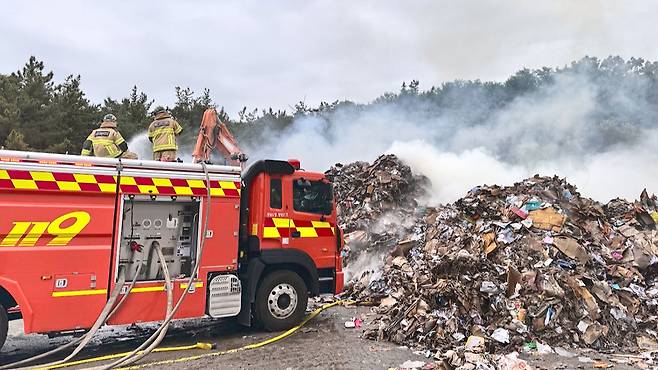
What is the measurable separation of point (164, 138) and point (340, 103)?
16633 mm

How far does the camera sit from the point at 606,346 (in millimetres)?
6328

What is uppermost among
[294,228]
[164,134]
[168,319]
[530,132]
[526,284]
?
[530,132]

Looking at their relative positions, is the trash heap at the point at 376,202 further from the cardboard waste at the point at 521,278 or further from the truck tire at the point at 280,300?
the truck tire at the point at 280,300

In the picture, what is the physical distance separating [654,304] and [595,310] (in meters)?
1.42

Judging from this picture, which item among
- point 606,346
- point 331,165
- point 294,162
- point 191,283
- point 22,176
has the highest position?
point 331,165

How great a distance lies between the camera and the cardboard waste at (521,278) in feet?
20.9

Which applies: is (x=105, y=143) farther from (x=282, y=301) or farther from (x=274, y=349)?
(x=274, y=349)

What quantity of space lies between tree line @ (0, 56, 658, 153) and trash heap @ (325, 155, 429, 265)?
17.0ft

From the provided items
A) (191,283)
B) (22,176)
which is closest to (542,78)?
(191,283)

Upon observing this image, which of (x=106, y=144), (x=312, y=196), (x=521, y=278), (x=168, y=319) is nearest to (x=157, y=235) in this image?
(x=168, y=319)

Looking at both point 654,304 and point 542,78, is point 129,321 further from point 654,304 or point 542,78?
point 542,78

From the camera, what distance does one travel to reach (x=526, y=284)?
699cm

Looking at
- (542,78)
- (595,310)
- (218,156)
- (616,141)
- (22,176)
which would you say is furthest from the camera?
(542,78)

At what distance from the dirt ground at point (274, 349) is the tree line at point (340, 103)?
1328 centimetres
